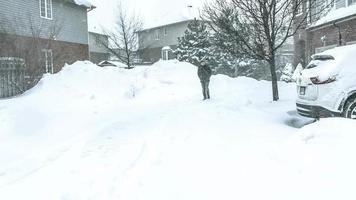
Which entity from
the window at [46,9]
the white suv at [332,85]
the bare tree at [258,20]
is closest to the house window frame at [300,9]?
the bare tree at [258,20]

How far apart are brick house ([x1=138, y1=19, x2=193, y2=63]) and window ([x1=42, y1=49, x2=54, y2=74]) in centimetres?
2924

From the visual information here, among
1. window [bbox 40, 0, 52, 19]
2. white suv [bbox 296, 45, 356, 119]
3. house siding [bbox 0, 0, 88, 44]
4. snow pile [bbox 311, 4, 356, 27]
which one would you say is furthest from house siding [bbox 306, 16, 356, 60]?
window [bbox 40, 0, 52, 19]

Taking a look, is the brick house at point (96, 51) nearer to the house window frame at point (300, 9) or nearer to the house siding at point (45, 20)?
the house siding at point (45, 20)

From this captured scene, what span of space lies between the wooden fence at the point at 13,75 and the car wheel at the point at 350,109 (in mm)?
12021

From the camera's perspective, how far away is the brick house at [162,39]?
49406 millimetres

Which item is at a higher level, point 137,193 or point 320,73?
point 320,73

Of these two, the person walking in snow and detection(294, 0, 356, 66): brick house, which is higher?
detection(294, 0, 356, 66): brick house

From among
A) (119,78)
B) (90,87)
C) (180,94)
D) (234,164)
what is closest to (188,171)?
(234,164)

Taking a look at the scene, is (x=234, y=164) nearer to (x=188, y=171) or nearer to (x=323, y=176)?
(x=188, y=171)

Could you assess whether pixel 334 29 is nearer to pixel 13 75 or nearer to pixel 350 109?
pixel 350 109

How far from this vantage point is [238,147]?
6902 mm

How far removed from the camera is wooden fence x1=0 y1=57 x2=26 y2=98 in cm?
1642

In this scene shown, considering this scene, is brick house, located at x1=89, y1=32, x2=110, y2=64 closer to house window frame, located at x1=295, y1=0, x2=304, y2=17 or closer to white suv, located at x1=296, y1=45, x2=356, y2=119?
house window frame, located at x1=295, y1=0, x2=304, y2=17

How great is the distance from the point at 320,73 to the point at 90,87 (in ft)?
32.0
